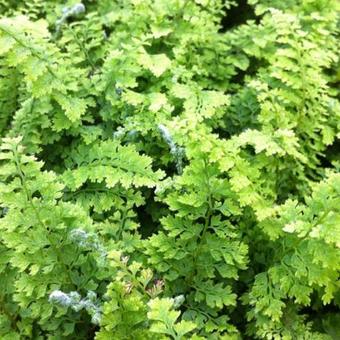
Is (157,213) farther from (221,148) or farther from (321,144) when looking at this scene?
(321,144)

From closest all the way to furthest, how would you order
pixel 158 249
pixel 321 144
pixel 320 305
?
pixel 158 249
pixel 320 305
pixel 321 144

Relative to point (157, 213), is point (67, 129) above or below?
above

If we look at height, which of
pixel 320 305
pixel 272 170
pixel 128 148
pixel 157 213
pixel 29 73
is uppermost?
pixel 29 73

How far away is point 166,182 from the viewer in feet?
8.63

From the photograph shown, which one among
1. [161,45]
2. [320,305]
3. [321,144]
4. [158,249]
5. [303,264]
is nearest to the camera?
[303,264]

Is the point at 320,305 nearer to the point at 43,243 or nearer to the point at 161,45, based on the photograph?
the point at 43,243

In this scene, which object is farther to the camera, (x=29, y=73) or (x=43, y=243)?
(x=29, y=73)

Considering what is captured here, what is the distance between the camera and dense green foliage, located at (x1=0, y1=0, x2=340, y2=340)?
245cm

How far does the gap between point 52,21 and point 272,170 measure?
1.75m

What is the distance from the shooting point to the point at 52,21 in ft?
11.8

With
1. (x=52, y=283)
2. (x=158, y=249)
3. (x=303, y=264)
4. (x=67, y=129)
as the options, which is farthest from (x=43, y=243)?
(x=303, y=264)

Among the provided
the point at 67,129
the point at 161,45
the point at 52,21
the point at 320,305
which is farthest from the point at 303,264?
the point at 52,21

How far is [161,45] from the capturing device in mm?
3404

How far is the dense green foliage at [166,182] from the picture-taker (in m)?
2.45
